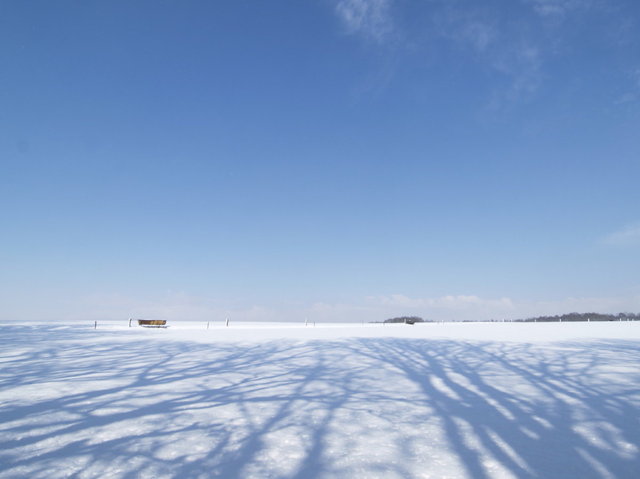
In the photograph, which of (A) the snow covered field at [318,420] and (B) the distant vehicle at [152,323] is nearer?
(A) the snow covered field at [318,420]

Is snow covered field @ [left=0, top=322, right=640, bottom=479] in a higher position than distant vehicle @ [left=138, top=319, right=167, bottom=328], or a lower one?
lower

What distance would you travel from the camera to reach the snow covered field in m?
4.04

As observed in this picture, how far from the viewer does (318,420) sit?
558 cm

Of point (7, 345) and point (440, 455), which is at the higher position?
point (7, 345)

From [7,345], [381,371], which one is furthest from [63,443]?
[7,345]

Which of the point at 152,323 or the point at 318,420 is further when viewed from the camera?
the point at 152,323

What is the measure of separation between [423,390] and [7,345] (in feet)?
55.3

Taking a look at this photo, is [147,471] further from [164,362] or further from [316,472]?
[164,362]

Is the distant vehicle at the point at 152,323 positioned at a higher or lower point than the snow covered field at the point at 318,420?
higher

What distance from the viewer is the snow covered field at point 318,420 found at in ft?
13.3

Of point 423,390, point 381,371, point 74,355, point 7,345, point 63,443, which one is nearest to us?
point 63,443

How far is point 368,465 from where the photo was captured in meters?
4.06

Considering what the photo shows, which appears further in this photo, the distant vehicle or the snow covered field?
the distant vehicle

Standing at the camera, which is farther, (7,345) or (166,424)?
(7,345)
